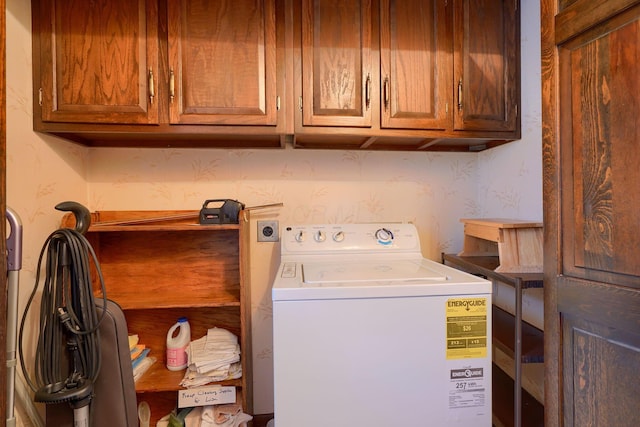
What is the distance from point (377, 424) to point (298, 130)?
1145 mm

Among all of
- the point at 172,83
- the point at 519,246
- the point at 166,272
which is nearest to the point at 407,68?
the point at 519,246

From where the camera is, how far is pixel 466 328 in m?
0.97

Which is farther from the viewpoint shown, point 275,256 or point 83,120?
point 275,256

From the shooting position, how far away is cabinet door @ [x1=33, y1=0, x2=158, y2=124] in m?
1.21

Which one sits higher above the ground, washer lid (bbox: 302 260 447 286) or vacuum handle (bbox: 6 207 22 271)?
vacuum handle (bbox: 6 207 22 271)

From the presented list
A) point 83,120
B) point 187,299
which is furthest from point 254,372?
point 83,120

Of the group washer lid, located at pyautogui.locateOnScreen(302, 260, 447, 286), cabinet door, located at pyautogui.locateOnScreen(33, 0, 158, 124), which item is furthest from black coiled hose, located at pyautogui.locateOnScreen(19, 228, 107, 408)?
washer lid, located at pyautogui.locateOnScreen(302, 260, 447, 286)

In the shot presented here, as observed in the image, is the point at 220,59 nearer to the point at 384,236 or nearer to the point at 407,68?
the point at 407,68

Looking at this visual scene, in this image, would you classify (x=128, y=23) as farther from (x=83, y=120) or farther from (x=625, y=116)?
(x=625, y=116)

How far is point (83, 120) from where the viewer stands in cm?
124

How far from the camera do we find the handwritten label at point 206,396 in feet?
4.34

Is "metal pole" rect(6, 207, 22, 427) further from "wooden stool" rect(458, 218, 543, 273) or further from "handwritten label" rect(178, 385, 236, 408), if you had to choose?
"wooden stool" rect(458, 218, 543, 273)

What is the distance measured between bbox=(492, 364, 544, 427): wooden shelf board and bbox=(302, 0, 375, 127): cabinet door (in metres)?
1.44

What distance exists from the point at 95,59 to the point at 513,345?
2.02 m
